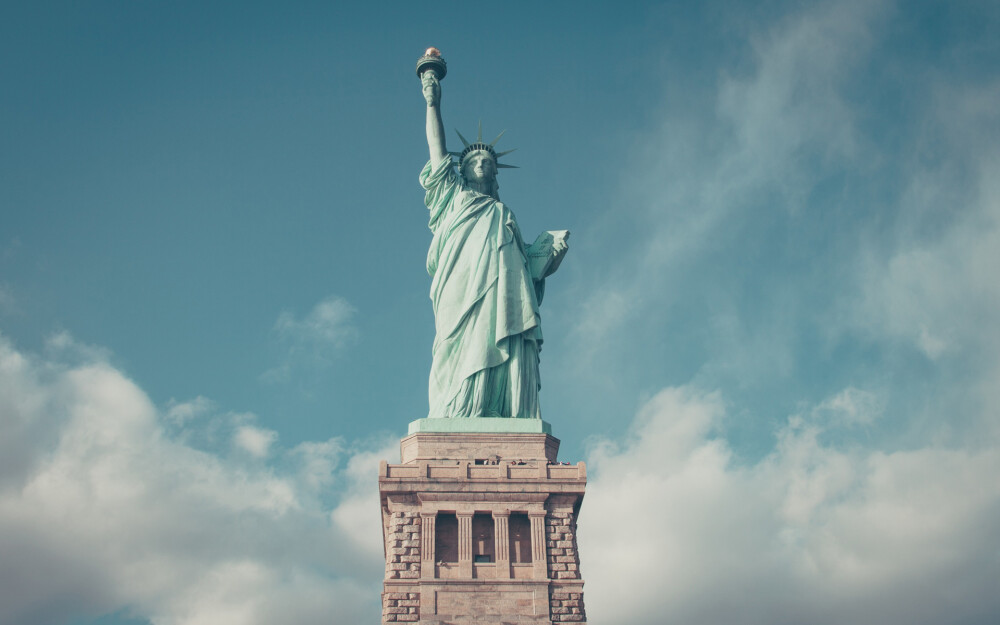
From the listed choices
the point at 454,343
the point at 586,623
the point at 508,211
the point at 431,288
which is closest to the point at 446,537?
the point at 586,623

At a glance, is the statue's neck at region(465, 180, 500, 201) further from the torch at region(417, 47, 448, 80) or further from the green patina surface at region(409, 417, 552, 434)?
the green patina surface at region(409, 417, 552, 434)

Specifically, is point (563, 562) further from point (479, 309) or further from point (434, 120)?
point (434, 120)

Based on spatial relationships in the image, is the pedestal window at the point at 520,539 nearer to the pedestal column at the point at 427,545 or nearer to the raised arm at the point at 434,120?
the pedestal column at the point at 427,545

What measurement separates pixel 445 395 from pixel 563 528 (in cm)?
561

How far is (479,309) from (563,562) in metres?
8.32

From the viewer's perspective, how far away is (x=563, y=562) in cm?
2820

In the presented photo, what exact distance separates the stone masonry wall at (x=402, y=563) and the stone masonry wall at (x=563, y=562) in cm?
338

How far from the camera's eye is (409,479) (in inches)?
1134

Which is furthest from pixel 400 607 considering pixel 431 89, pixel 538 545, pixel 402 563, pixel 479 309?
pixel 431 89

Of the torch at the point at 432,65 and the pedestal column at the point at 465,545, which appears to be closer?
the pedestal column at the point at 465,545

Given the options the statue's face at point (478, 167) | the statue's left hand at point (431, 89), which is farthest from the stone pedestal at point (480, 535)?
the statue's left hand at point (431, 89)

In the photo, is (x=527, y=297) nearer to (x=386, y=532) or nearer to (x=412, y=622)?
(x=386, y=532)

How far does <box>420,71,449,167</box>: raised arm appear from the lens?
35750 mm

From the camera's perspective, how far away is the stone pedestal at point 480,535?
27.3 m
